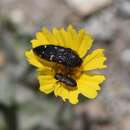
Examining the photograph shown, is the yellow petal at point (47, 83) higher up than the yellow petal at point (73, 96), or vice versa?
the yellow petal at point (47, 83)

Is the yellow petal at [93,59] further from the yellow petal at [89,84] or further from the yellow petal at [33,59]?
the yellow petal at [33,59]


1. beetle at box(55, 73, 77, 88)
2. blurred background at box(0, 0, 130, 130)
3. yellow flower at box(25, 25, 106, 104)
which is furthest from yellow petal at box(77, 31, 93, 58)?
blurred background at box(0, 0, 130, 130)

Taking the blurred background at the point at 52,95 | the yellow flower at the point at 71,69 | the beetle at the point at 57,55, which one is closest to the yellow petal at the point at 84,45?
the yellow flower at the point at 71,69

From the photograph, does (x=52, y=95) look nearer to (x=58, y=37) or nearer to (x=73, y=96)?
(x=58, y=37)

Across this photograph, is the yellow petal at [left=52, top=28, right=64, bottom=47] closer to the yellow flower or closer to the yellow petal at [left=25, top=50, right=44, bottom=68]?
the yellow flower

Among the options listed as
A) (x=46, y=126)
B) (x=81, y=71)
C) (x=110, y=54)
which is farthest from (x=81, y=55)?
A: (x=110, y=54)

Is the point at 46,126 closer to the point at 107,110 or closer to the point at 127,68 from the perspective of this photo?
the point at 107,110

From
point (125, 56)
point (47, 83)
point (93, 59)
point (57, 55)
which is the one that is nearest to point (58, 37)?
point (57, 55)
